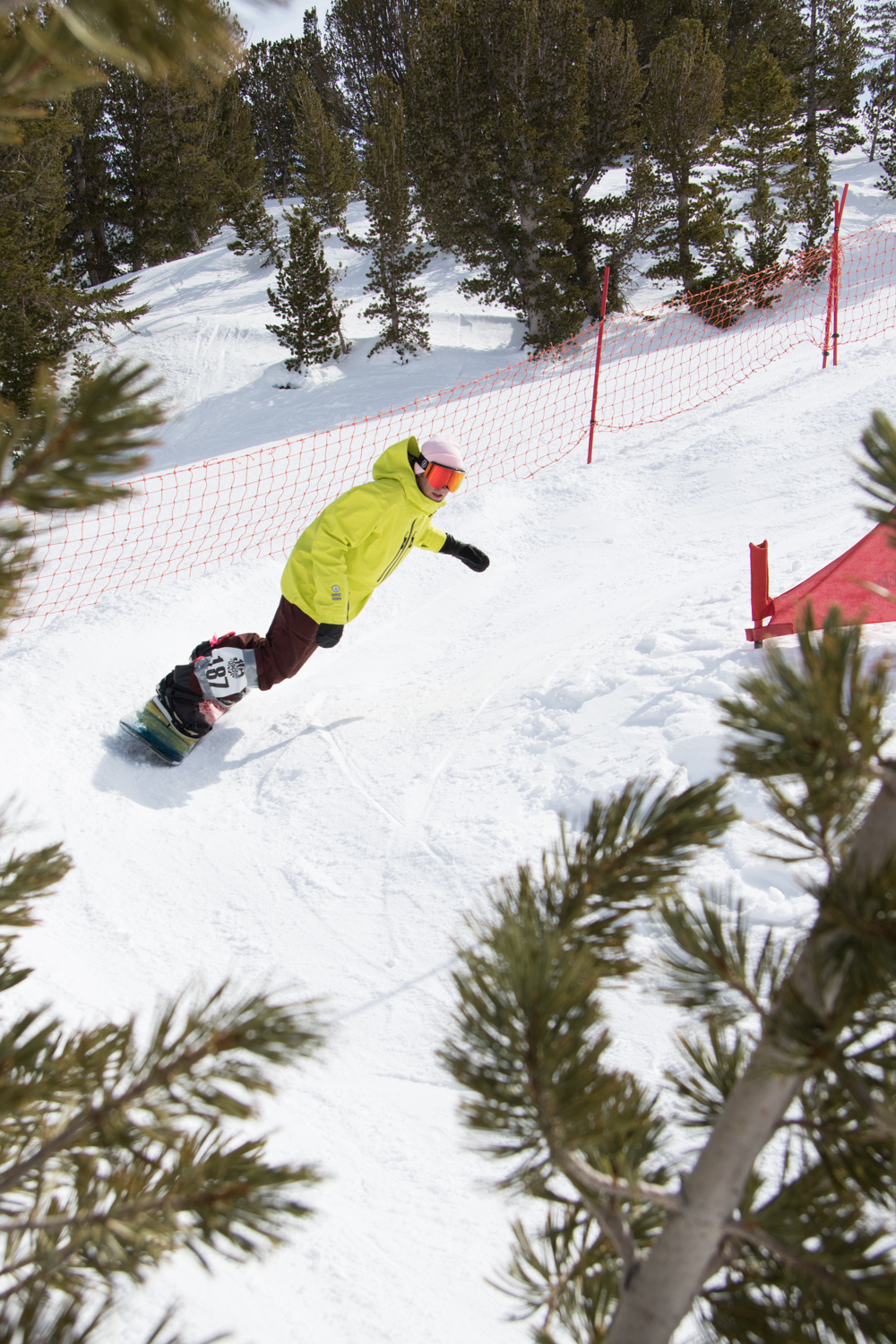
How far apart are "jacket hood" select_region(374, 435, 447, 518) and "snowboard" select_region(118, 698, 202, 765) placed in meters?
1.67

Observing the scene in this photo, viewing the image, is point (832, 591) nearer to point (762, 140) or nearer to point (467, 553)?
point (467, 553)

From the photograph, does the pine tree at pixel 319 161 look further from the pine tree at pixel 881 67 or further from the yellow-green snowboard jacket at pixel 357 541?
the yellow-green snowboard jacket at pixel 357 541

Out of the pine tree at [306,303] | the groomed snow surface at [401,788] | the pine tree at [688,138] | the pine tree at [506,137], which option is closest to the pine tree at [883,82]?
the pine tree at [688,138]

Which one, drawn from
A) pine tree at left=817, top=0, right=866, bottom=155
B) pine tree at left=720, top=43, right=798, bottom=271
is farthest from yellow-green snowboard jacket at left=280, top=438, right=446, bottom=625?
pine tree at left=817, top=0, right=866, bottom=155

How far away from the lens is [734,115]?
1606 cm

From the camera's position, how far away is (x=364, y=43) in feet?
120

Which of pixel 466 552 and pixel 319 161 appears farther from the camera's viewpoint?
pixel 319 161

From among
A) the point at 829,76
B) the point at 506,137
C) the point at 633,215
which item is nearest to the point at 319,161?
the point at 506,137

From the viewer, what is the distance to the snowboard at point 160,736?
4.23 meters

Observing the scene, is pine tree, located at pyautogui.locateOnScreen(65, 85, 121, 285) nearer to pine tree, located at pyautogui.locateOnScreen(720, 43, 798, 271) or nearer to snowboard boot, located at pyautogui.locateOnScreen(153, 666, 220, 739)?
pine tree, located at pyautogui.locateOnScreen(720, 43, 798, 271)

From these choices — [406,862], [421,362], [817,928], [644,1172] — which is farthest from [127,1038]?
[421,362]

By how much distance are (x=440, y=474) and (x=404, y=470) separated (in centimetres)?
20

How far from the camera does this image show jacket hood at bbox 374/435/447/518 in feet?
14.0

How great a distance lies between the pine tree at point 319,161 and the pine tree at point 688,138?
7.11 m
